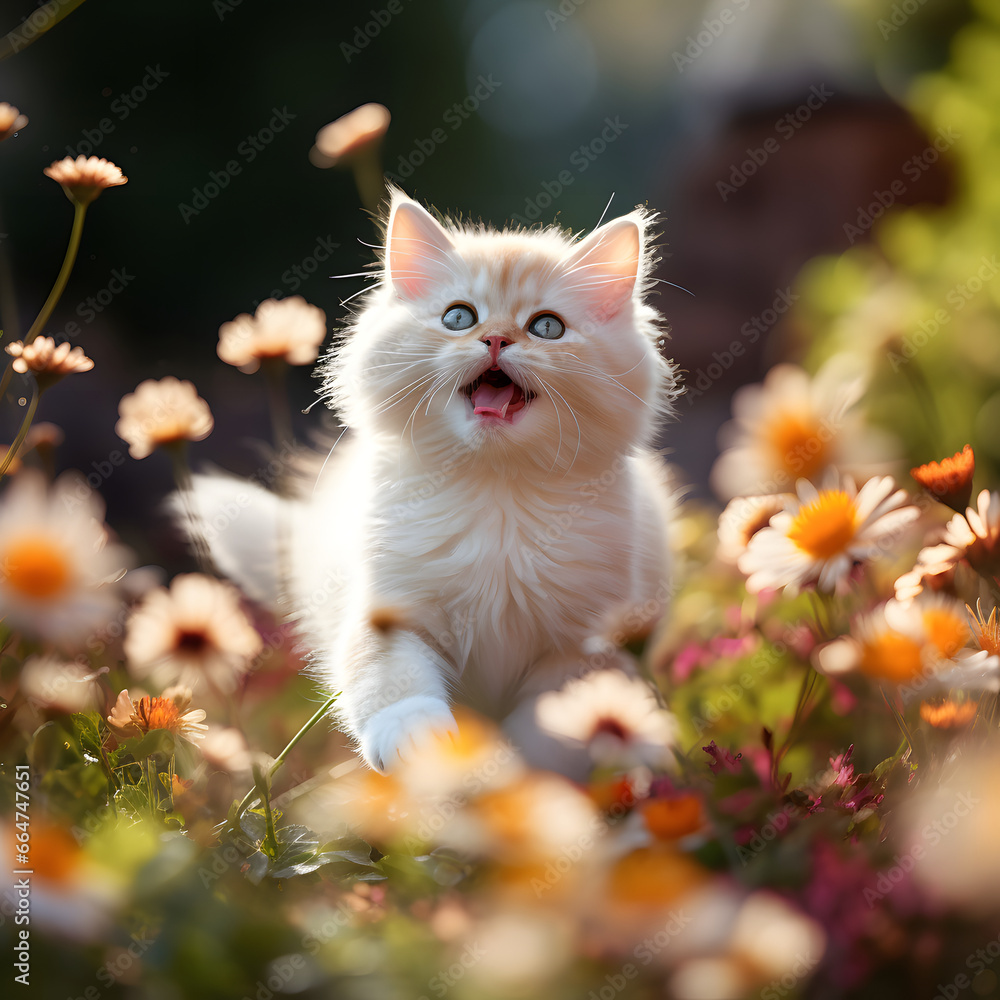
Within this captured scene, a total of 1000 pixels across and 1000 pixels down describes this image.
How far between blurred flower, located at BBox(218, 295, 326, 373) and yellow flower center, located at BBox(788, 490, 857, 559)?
20.8 inches

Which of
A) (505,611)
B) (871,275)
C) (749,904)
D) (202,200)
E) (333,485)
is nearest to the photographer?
(749,904)

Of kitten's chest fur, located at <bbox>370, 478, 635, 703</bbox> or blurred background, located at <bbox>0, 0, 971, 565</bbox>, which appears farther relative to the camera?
blurred background, located at <bbox>0, 0, 971, 565</bbox>

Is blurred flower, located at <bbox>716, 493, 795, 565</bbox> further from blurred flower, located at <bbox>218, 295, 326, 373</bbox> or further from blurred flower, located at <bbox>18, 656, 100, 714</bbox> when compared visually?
blurred flower, located at <bbox>18, 656, 100, 714</bbox>

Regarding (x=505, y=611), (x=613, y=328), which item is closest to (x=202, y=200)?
(x=613, y=328)

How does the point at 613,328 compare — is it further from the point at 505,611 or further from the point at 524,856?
the point at 524,856

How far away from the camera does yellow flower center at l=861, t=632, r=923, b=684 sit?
1.92 feet

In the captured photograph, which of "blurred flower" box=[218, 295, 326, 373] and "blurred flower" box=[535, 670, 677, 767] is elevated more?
"blurred flower" box=[218, 295, 326, 373]

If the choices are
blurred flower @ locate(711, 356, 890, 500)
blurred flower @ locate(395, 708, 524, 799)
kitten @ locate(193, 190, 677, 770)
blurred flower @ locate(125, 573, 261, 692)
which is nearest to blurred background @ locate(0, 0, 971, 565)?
blurred flower @ locate(711, 356, 890, 500)

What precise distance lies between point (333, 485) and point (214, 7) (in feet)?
6.10

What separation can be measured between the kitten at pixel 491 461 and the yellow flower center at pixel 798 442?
266 mm

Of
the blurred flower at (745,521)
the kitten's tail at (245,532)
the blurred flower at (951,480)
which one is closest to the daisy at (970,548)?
the blurred flower at (951,480)

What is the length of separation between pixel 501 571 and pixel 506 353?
27 centimetres

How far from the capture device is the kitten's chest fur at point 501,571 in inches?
39.8

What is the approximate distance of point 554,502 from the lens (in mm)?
1054
